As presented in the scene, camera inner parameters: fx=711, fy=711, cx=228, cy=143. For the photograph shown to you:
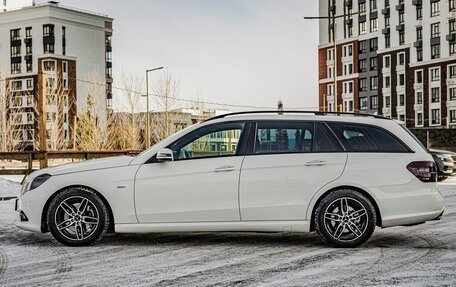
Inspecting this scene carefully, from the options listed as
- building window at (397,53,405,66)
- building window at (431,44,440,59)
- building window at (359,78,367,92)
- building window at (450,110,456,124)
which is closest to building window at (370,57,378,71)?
building window at (359,78,367,92)

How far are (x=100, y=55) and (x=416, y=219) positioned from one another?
333ft

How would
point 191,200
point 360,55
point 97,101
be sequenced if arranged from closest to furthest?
1. point 191,200
2. point 97,101
3. point 360,55

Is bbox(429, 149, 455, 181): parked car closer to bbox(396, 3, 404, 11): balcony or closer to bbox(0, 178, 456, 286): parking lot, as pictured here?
bbox(0, 178, 456, 286): parking lot

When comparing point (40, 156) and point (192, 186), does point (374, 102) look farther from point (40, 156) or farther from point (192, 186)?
point (192, 186)

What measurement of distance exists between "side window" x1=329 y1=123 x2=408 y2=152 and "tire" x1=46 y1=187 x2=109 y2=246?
289cm

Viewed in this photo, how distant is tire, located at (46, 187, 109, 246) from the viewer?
8211mm

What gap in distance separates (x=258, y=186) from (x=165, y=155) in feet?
3.64

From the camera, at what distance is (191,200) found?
8070 mm

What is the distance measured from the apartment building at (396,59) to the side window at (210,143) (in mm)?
67783

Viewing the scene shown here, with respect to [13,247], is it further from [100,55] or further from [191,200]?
[100,55]

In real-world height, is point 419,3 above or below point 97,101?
above

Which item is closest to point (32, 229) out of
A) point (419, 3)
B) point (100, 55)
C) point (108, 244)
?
point (108, 244)

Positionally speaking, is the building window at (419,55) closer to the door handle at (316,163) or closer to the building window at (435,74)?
the building window at (435,74)

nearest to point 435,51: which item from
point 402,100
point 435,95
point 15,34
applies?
point 435,95
